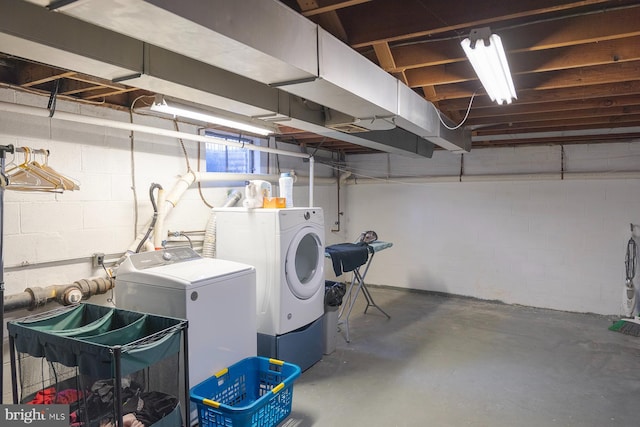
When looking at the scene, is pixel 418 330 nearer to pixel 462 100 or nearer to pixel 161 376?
pixel 462 100

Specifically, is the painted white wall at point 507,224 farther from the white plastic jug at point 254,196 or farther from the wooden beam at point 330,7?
the wooden beam at point 330,7

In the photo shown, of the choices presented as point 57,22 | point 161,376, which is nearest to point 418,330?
point 161,376

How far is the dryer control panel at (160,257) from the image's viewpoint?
2.75 meters

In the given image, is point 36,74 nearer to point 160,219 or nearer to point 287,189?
point 160,219

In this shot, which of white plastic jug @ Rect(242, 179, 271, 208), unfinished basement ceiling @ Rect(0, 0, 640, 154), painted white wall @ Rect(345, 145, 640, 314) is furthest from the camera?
painted white wall @ Rect(345, 145, 640, 314)

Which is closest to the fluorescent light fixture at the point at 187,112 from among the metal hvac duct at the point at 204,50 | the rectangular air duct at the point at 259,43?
the metal hvac duct at the point at 204,50

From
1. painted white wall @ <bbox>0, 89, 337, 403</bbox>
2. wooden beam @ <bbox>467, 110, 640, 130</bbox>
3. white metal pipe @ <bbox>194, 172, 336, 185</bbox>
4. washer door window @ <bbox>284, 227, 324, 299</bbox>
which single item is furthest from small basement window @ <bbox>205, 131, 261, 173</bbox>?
wooden beam @ <bbox>467, 110, 640, 130</bbox>

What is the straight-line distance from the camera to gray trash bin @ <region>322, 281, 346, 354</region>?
374cm

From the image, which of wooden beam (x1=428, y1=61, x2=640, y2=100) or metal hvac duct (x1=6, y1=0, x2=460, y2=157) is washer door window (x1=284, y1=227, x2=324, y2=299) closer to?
metal hvac duct (x1=6, y1=0, x2=460, y2=157)

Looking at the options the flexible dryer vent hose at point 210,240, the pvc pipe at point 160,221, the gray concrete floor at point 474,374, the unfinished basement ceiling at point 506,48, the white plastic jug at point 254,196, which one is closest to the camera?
the unfinished basement ceiling at point 506,48

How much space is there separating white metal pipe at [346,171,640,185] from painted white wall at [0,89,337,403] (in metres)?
3.33

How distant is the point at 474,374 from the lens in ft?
11.0

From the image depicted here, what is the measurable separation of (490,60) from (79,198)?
109 inches

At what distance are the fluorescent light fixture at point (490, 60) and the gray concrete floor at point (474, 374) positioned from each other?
6.84ft
